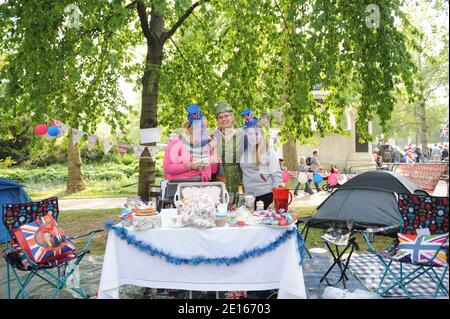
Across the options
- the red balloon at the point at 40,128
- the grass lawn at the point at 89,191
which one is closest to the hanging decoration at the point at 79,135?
the red balloon at the point at 40,128

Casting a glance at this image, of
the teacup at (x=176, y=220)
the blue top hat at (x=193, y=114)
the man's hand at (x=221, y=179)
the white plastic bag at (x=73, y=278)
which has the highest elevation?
the blue top hat at (x=193, y=114)

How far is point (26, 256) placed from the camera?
3.28m

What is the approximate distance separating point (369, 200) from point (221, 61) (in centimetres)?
400

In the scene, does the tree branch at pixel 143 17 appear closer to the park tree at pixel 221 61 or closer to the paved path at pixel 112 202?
the park tree at pixel 221 61

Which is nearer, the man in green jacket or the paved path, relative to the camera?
the man in green jacket

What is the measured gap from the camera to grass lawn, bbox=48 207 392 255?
5883 mm

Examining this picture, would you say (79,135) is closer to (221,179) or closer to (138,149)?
(138,149)

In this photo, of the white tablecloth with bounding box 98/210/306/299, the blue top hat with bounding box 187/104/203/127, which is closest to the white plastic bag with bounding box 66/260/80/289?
the white tablecloth with bounding box 98/210/306/299

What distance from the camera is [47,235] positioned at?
345 centimetres

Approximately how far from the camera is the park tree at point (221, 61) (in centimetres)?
507

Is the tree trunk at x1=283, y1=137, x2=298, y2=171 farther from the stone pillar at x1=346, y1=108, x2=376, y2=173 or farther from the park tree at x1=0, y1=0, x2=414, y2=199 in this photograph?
the park tree at x1=0, y1=0, x2=414, y2=199

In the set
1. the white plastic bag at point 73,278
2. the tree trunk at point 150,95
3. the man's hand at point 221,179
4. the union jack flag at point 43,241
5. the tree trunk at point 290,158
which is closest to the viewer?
the union jack flag at point 43,241

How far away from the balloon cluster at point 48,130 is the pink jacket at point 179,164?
2.66m
